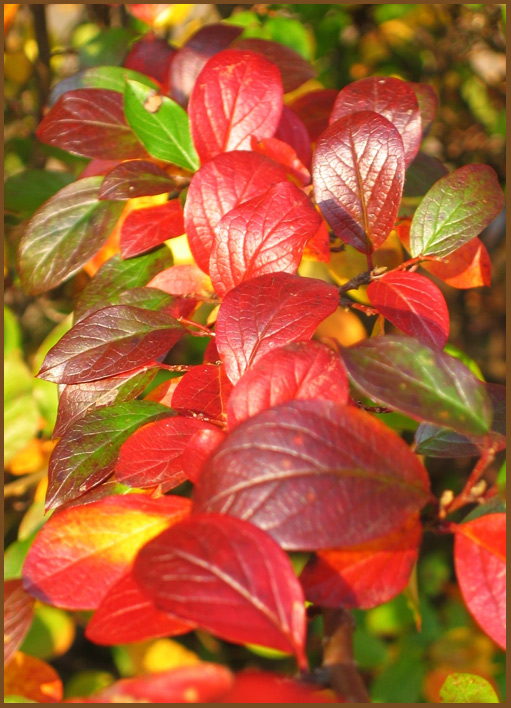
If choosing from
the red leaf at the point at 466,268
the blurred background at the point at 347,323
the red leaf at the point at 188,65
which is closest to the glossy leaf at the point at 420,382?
the red leaf at the point at 466,268

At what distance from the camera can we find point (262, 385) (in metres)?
0.42

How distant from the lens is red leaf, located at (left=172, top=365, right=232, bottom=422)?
1.68ft

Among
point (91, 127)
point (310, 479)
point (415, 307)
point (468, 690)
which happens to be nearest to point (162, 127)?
point (91, 127)

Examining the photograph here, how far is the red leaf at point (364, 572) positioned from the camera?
40cm

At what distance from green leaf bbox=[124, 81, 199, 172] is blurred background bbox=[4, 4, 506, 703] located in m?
0.26

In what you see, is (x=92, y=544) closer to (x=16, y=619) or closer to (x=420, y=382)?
(x=16, y=619)

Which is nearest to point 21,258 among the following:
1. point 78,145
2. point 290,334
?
point 78,145

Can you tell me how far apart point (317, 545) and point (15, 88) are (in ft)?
3.89

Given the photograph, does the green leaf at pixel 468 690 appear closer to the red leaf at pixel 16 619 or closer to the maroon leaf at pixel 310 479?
the maroon leaf at pixel 310 479

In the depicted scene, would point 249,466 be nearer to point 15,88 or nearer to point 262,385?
point 262,385

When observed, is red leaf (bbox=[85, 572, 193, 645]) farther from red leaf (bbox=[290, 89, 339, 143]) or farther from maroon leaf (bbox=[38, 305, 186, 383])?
red leaf (bbox=[290, 89, 339, 143])

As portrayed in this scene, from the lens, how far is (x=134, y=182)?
2.01ft

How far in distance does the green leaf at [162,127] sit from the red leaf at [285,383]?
308 millimetres

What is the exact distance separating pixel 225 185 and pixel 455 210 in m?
0.19
